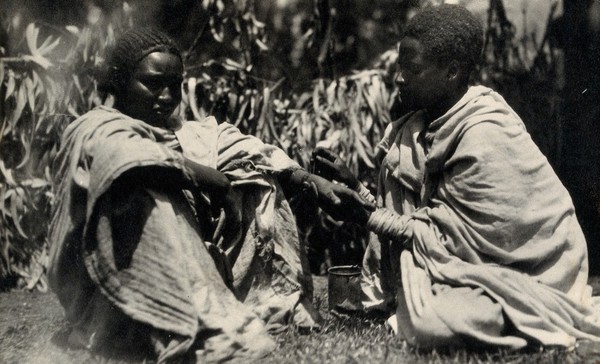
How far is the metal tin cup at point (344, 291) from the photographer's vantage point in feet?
12.6

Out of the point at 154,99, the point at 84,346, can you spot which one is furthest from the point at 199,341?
the point at 154,99

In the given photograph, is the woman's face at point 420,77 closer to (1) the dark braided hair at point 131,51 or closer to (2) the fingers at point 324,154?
(2) the fingers at point 324,154

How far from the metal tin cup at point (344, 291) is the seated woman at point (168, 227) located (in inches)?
9.7

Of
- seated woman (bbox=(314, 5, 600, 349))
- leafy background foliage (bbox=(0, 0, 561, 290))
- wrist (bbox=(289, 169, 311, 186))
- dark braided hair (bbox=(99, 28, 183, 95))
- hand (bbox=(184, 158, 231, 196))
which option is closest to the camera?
seated woman (bbox=(314, 5, 600, 349))

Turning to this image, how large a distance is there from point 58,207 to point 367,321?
1665mm

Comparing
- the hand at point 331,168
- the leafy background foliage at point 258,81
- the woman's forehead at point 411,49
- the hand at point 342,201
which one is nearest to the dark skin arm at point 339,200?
the hand at point 342,201

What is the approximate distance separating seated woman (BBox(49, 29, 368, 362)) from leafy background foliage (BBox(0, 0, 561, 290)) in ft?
4.55

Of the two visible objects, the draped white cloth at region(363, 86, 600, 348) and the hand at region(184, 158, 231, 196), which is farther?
the hand at region(184, 158, 231, 196)

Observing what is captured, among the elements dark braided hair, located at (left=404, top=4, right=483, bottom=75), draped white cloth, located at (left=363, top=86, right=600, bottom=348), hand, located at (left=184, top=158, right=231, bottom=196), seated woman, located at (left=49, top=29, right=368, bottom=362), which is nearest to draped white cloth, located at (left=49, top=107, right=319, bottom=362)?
seated woman, located at (left=49, top=29, right=368, bottom=362)

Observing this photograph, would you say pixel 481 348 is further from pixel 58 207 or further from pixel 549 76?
pixel 549 76

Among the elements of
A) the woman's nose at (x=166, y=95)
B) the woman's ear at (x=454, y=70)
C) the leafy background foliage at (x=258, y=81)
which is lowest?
the leafy background foliage at (x=258, y=81)

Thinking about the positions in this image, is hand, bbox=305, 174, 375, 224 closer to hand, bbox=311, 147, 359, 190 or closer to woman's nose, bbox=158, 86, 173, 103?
hand, bbox=311, 147, 359, 190

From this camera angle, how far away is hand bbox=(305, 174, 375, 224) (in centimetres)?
352

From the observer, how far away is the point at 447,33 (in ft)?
11.3
